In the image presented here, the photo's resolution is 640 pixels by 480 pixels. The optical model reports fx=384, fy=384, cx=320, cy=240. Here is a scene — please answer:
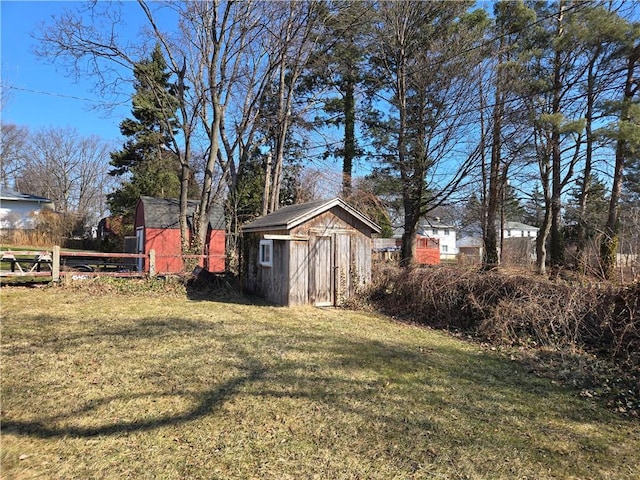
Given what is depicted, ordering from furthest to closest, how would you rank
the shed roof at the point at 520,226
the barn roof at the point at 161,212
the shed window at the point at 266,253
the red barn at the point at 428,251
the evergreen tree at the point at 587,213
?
1. the shed roof at the point at 520,226
2. the red barn at the point at 428,251
3. the evergreen tree at the point at 587,213
4. the barn roof at the point at 161,212
5. the shed window at the point at 266,253

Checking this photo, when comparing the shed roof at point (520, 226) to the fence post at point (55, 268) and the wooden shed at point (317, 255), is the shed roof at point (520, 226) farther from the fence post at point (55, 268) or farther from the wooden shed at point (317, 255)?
the fence post at point (55, 268)

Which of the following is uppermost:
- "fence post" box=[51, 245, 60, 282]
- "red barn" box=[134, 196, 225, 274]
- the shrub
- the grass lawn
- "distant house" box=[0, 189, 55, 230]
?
"distant house" box=[0, 189, 55, 230]

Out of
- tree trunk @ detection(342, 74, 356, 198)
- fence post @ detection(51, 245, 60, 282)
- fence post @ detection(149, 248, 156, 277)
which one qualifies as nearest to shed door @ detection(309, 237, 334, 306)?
fence post @ detection(149, 248, 156, 277)

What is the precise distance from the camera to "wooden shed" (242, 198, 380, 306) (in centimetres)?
1032

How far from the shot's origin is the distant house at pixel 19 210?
29.8m

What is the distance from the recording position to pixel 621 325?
646 cm

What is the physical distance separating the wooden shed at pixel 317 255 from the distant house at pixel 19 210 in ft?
91.4

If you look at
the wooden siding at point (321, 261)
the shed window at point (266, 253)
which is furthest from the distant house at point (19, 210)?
the wooden siding at point (321, 261)

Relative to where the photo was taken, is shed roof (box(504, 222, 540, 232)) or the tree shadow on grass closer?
the tree shadow on grass

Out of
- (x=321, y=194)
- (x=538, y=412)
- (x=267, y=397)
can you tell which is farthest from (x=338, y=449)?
(x=321, y=194)

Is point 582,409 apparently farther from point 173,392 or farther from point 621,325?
point 173,392

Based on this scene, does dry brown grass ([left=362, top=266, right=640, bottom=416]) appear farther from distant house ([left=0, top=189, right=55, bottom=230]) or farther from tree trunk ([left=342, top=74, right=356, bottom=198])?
distant house ([left=0, top=189, right=55, bottom=230])

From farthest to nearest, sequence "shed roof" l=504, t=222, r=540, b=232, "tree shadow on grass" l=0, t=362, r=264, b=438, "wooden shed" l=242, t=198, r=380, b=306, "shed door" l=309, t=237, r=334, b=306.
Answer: "shed roof" l=504, t=222, r=540, b=232
"shed door" l=309, t=237, r=334, b=306
"wooden shed" l=242, t=198, r=380, b=306
"tree shadow on grass" l=0, t=362, r=264, b=438

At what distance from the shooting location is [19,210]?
3155 cm
